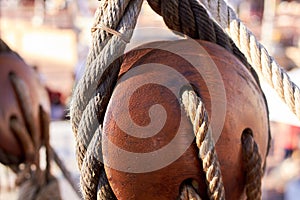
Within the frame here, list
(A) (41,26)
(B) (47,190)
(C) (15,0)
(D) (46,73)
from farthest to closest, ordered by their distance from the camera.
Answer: (C) (15,0) → (A) (41,26) → (D) (46,73) → (B) (47,190)

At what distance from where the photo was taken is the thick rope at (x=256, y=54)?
529mm

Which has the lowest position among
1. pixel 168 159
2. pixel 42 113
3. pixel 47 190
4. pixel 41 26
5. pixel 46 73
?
pixel 46 73

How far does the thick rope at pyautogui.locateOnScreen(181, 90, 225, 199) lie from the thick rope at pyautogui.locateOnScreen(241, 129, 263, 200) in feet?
0.16

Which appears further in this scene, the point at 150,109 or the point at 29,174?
the point at 29,174

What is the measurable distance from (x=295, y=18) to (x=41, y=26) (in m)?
3.87

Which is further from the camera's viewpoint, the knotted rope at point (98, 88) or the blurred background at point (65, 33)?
the blurred background at point (65, 33)

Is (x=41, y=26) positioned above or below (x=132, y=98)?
below

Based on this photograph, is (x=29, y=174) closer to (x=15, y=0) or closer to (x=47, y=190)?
(x=47, y=190)

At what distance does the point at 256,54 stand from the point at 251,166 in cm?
13

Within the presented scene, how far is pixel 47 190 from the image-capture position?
3.30ft

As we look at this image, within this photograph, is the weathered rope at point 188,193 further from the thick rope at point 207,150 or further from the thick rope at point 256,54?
the thick rope at point 256,54

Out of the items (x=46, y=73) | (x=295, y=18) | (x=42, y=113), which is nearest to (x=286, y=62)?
(x=295, y=18)

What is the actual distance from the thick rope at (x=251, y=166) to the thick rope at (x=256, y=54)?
2.8 inches

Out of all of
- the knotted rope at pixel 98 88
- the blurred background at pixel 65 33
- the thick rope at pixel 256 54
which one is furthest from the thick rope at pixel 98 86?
the blurred background at pixel 65 33
